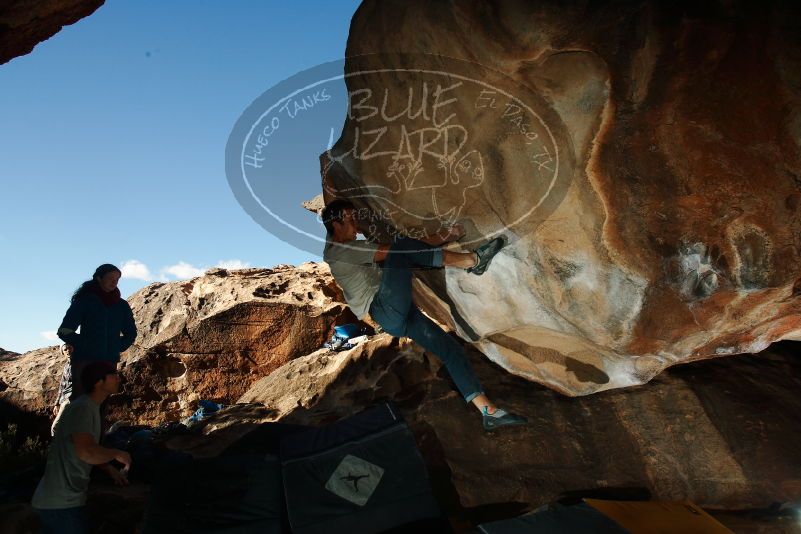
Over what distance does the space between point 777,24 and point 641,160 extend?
87cm

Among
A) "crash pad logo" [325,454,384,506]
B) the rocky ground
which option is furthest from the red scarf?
"crash pad logo" [325,454,384,506]

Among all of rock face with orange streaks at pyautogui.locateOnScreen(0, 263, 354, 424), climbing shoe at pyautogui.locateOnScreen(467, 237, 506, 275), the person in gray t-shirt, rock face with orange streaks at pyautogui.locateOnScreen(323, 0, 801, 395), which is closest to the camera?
rock face with orange streaks at pyautogui.locateOnScreen(323, 0, 801, 395)

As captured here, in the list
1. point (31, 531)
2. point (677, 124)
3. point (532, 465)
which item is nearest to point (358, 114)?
point (677, 124)

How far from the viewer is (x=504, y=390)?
185 inches

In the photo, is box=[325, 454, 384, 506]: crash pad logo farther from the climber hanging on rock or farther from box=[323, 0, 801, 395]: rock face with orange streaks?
box=[323, 0, 801, 395]: rock face with orange streaks

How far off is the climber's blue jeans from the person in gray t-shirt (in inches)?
76.7

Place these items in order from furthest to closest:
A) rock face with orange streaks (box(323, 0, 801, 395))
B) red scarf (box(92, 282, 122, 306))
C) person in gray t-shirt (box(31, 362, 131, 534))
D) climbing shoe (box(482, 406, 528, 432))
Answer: red scarf (box(92, 282, 122, 306)) < climbing shoe (box(482, 406, 528, 432)) < person in gray t-shirt (box(31, 362, 131, 534)) < rock face with orange streaks (box(323, 0, 801, 395))

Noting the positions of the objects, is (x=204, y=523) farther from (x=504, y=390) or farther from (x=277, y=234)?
(x=504, y=390)

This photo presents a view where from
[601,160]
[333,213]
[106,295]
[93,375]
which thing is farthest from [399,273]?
[106,295]

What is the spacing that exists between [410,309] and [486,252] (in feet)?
2.44

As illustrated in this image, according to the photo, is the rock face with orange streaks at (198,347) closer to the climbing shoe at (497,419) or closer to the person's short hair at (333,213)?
the climbing shoe at (497,419)

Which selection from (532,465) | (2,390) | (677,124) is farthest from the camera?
(2,390)

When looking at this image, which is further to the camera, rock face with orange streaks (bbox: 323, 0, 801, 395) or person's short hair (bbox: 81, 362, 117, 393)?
person's short hair (bbox: 81, 362, 117, 393)

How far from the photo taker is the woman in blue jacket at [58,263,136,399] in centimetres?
410
